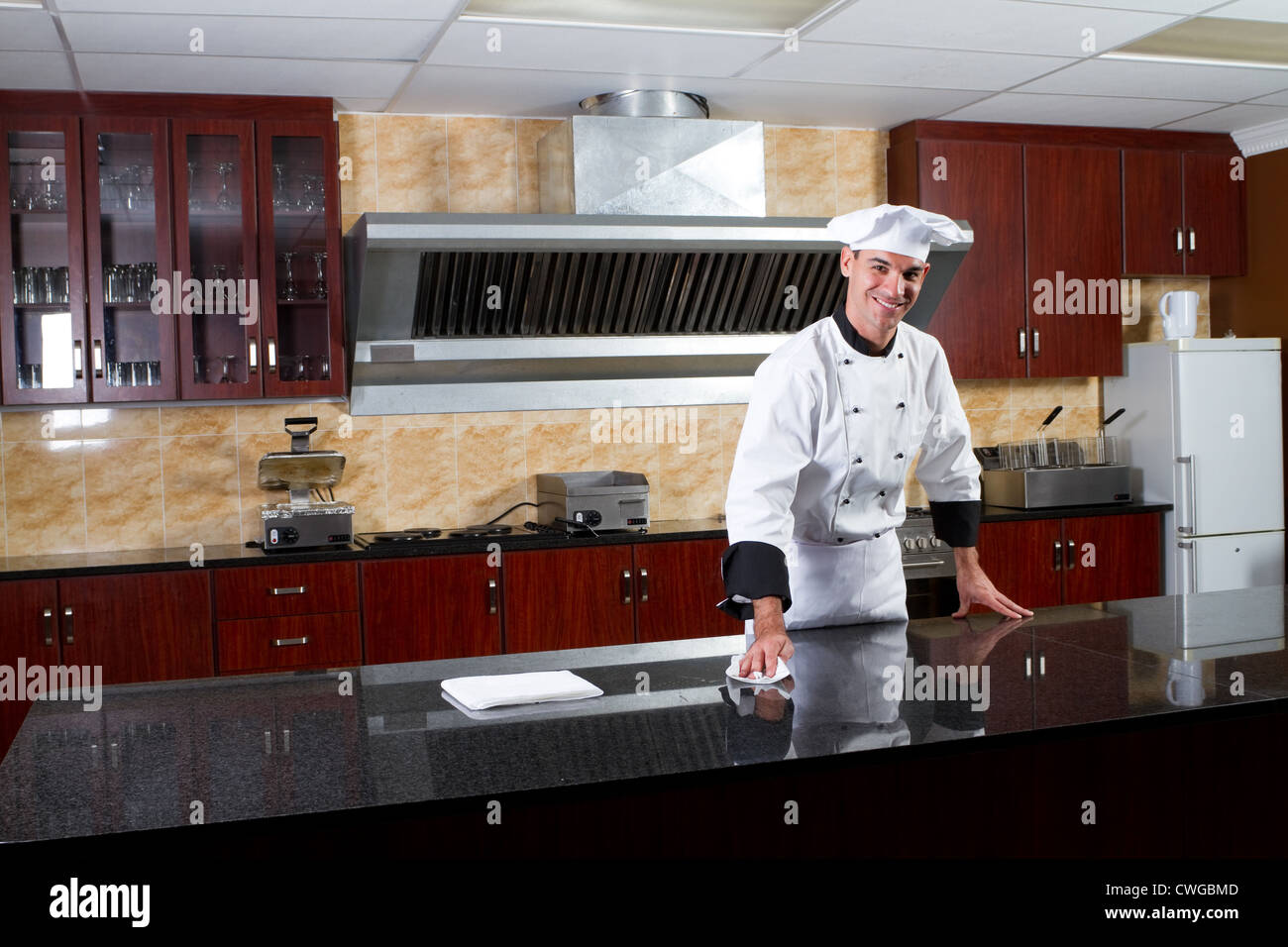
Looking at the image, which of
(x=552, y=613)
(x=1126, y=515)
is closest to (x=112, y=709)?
(x=552, y=613)

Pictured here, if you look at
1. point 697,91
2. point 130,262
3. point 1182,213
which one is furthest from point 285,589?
point 1182,213

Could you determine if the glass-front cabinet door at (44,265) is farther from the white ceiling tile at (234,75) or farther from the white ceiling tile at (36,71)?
the white ceiling tile at (234,75)

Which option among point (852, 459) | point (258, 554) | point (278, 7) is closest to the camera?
point (852, 459)

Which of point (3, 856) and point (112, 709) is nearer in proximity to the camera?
point (3, 856)

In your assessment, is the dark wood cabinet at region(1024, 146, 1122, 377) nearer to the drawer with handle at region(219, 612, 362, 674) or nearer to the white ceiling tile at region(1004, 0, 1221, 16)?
the white ceiling tile at region(1004, 0, 1221, 16)

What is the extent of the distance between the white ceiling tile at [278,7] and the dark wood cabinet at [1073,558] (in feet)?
9.33

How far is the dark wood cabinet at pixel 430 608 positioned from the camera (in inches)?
159

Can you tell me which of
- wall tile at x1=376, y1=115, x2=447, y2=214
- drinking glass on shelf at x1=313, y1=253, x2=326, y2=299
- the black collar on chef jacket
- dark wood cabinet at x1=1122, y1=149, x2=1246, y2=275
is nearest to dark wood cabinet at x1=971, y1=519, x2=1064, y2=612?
dark wood cabinet at x1=1122, y1=149, x2=1246, y2=275

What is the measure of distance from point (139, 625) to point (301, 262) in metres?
1.37

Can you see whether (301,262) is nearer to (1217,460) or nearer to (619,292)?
(619,292)

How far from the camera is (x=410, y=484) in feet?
15.2

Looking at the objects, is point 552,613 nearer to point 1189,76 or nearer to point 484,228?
point 484,228

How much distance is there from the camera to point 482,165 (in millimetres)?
4629
